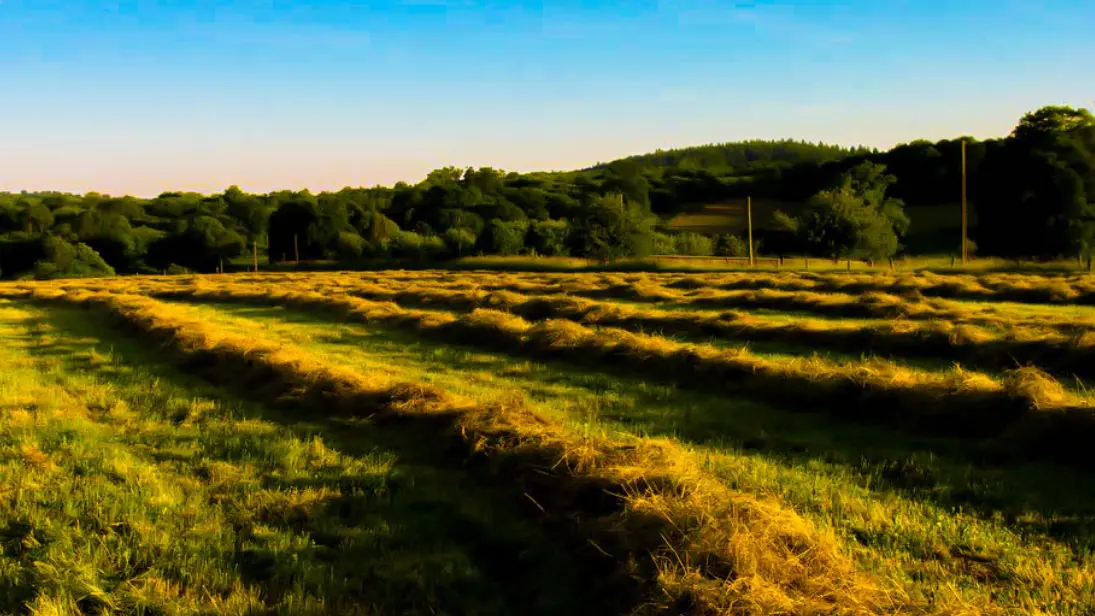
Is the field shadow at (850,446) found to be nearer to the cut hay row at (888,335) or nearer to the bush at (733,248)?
the cut hay row at (888,335)

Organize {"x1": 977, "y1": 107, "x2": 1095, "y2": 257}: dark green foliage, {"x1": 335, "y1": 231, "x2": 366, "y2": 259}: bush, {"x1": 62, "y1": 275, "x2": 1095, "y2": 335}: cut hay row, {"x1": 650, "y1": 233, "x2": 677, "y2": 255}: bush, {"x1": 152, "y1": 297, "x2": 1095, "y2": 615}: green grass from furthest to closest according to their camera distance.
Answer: {"x1": 335, "y1": 231, "x2": 366, "y2": 259}: bush, {"x1": 650, "y1": 233, "x2": 677, "y2": 255}: bush, {"x1": 977, "y1": 107, "x2": 1095, "y2": 257}: dark green foliage, {"x1": 62, "y1": 275, "x2": 1095, "y2": 335}: cut hay row, {"x1": 152, "y1": 297, "x2": 1095, "y2": 615}: green grass

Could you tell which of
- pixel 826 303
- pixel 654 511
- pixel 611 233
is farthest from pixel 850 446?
pixel 611 233

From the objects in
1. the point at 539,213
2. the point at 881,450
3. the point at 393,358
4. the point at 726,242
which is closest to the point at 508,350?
the point at 393,358

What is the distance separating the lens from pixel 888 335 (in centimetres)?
1381

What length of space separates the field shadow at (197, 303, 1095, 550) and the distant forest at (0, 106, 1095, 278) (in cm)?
4509

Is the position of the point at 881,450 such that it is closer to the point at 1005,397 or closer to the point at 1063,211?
the point at 1005,397

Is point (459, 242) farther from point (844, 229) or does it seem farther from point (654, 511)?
point (654, 511)

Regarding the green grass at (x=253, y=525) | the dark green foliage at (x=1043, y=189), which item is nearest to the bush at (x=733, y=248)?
the dark green foliage at (x=1043, y=189)

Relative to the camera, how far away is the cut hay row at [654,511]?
3.63 metres

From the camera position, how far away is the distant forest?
4800 centimetres

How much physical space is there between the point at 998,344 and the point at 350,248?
92.0m

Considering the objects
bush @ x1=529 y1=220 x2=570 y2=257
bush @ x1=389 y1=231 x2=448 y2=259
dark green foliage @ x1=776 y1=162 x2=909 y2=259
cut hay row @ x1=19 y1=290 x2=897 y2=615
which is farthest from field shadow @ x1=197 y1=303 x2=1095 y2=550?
bush @ x1=389 y1=231 x2=448 y2=259

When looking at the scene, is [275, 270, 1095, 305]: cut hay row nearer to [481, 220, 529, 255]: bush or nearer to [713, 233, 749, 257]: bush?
[713, 233, 749, 257]: bush

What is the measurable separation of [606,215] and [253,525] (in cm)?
5867
